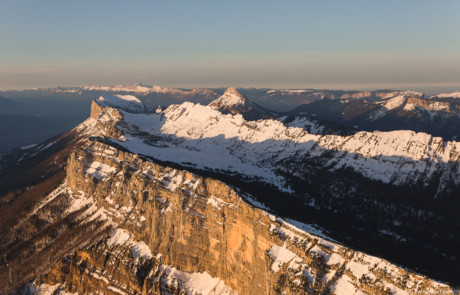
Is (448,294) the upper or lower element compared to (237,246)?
upper

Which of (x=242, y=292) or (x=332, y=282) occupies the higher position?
(x=332, y=282)

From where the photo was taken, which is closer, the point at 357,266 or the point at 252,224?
the point at 357,266

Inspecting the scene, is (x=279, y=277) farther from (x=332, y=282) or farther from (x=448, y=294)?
(x=448, y=294)

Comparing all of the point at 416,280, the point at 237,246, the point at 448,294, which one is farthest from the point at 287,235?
the point at 448,294

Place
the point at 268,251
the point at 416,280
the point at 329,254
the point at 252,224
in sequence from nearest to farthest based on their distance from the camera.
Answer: the point at 416,280 < the point at 329,254 < the point at 268,251 < the point at 252,224

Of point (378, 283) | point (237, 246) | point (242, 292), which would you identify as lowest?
point (242, 292)

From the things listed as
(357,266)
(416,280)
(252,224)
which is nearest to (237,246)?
(252,224)

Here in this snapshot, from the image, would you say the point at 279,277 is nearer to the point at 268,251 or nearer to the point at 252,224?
the point at 268,251

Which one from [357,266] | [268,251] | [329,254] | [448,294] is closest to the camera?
[448,294]

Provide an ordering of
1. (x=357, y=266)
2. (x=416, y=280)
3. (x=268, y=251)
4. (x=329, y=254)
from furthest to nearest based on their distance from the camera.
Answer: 1. (x=268, y=251)
2. (x=329, y=254)
3. (x=357, y=266)
4. (x=416, y=280)
